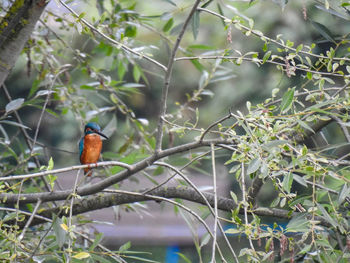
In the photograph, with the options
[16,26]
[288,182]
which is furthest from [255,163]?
[16,26]

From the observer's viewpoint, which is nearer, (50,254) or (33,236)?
(50,254)

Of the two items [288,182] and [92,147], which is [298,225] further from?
[92,147]

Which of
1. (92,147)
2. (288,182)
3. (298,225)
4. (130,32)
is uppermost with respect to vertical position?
(130,32)

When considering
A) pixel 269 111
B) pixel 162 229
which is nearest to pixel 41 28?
pixel 269 111

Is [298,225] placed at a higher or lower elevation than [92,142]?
higher

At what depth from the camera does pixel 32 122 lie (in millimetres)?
3504

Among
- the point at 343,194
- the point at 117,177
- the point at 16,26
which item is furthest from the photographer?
the point at 16,26

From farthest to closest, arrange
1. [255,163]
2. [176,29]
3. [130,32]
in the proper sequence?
[130,32]
[176,29]
[255,163]

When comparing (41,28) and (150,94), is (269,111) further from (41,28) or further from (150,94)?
(150,94)

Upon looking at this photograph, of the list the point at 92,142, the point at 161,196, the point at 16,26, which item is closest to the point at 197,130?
the point at 161,196

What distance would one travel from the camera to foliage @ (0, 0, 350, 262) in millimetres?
1118

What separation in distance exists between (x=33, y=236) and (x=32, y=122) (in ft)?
5.56

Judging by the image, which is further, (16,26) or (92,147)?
(92,147)

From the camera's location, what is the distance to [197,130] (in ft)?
3.89
